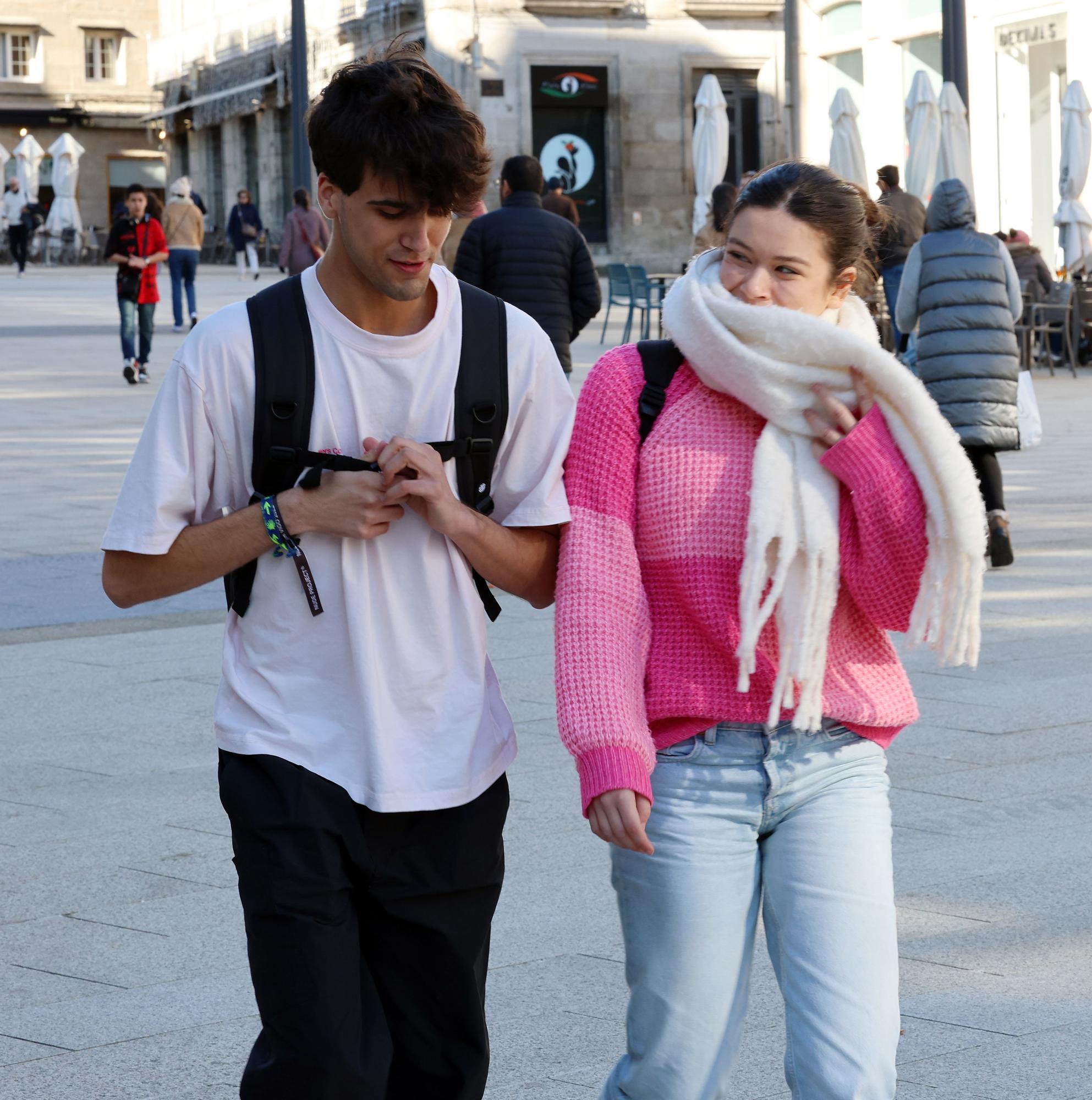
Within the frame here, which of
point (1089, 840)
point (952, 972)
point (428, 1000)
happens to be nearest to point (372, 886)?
point (428, 1000)

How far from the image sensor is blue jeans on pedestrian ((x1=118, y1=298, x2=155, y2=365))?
17.6 metres

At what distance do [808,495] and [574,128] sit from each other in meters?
36.5

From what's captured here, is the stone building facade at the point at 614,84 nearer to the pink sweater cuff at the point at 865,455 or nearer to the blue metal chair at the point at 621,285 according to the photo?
the blue metal chair at the point at 621,285

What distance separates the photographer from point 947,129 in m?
17.3

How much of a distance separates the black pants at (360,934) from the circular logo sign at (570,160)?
36.0 metres

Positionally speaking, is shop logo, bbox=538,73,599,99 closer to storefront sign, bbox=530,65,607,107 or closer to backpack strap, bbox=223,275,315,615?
storefront sign, bbox=530,65,607,107

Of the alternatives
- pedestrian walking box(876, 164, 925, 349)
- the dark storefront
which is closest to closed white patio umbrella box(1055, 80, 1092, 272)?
pedestrian walking box(876, 164, 925, 349)

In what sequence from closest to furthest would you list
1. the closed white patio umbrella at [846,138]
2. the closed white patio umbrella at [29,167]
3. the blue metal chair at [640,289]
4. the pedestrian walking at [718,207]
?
1. the pedestrian walking at [718,207]
2. the blue metal chair at [640,289]
3. the closed white patio umbrella at [846,138]
4. the closed white patio umbrella at [29,167]

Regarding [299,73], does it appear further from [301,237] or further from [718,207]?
[718,207]

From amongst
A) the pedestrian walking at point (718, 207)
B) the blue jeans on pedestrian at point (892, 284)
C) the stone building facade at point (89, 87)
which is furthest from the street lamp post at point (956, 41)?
the stone building facade at point (89, 87)

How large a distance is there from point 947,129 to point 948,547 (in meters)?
15.5

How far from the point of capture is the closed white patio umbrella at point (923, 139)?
1970cm

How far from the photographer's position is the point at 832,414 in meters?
2.65

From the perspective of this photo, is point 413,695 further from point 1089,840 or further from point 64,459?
point 64,459
